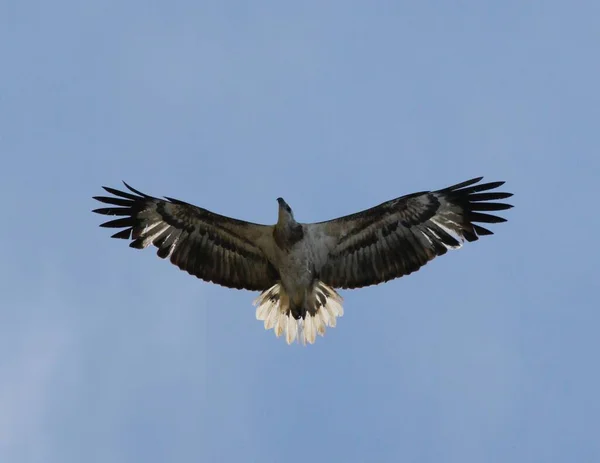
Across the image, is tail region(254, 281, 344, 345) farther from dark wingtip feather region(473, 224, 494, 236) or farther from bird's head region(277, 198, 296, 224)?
dark wingtip feather region(473, 224, 494, 236)

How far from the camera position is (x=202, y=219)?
14.3 metres

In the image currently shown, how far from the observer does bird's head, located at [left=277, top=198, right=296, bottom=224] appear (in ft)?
45.4

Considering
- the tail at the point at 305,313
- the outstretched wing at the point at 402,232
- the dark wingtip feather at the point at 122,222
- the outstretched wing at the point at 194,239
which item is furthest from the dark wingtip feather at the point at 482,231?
the dark wingtip feather at the point at 122,222

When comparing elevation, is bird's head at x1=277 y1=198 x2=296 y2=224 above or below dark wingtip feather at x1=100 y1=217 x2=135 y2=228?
below

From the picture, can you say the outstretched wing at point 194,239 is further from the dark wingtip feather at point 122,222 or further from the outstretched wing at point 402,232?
the outstretched wing at point 402,232

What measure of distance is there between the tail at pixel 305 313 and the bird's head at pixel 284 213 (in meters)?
0.96

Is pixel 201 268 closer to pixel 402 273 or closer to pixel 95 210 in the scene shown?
pixel 95 210

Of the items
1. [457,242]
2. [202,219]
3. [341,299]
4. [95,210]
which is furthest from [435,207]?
[95,210]

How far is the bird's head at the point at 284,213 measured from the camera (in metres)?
13.8

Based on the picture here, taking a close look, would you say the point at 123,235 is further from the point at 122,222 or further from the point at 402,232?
the point at 402,232

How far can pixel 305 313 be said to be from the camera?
1441 cm

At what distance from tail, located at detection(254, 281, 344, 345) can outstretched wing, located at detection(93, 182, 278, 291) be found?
251 mm

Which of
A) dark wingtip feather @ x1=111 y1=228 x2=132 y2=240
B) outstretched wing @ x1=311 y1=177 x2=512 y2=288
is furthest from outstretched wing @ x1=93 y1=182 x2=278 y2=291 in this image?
outstretched wing @ x1=311 y1=177 x2=512 y2=288

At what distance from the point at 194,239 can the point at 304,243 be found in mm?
1344
